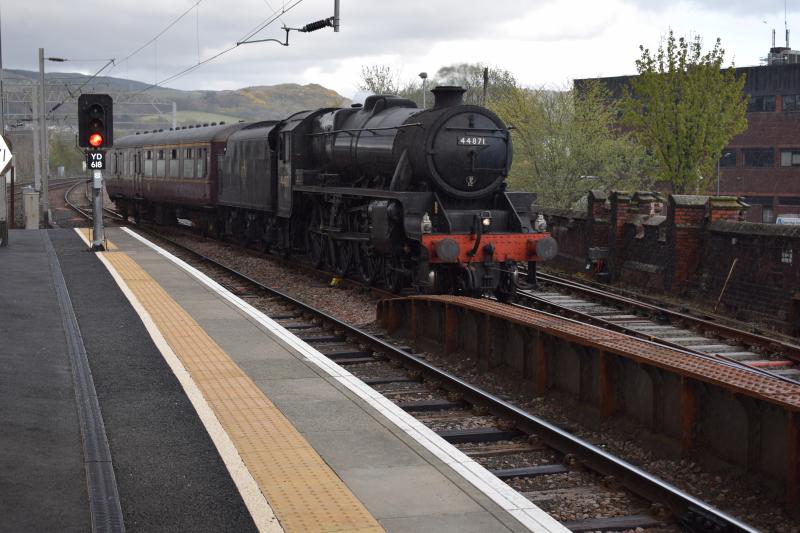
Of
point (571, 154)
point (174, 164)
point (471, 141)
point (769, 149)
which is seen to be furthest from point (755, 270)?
point (769, 149)

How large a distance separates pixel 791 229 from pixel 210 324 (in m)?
9.50

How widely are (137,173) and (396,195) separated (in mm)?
23994

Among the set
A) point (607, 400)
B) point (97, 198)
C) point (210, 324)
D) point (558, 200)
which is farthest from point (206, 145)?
point (607, 400)

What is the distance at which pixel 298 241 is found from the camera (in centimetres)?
2244

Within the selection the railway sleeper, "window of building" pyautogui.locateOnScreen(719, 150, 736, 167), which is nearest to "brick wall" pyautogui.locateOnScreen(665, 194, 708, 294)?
the railway sleeper

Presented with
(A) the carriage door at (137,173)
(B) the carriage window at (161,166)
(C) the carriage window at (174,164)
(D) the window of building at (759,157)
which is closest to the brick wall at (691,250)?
(C) the carriage window at (174,164)

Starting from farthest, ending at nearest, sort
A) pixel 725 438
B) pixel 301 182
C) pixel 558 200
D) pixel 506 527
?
pixel 558 200, pixel 301 182, pixel 725 438, pixel 506 527

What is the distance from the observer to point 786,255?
15.6 m

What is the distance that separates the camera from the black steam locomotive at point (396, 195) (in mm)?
15844

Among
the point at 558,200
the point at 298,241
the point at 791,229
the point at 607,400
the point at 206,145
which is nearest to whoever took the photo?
the point at 607,400

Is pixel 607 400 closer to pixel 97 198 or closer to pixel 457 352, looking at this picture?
pixel 457 352

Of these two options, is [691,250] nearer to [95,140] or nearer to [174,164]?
[95,140]

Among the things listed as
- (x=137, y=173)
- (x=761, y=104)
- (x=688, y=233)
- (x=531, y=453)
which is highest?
(x=761, y=104)

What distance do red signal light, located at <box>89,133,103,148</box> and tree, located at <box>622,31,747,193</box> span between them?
20.0 meters
